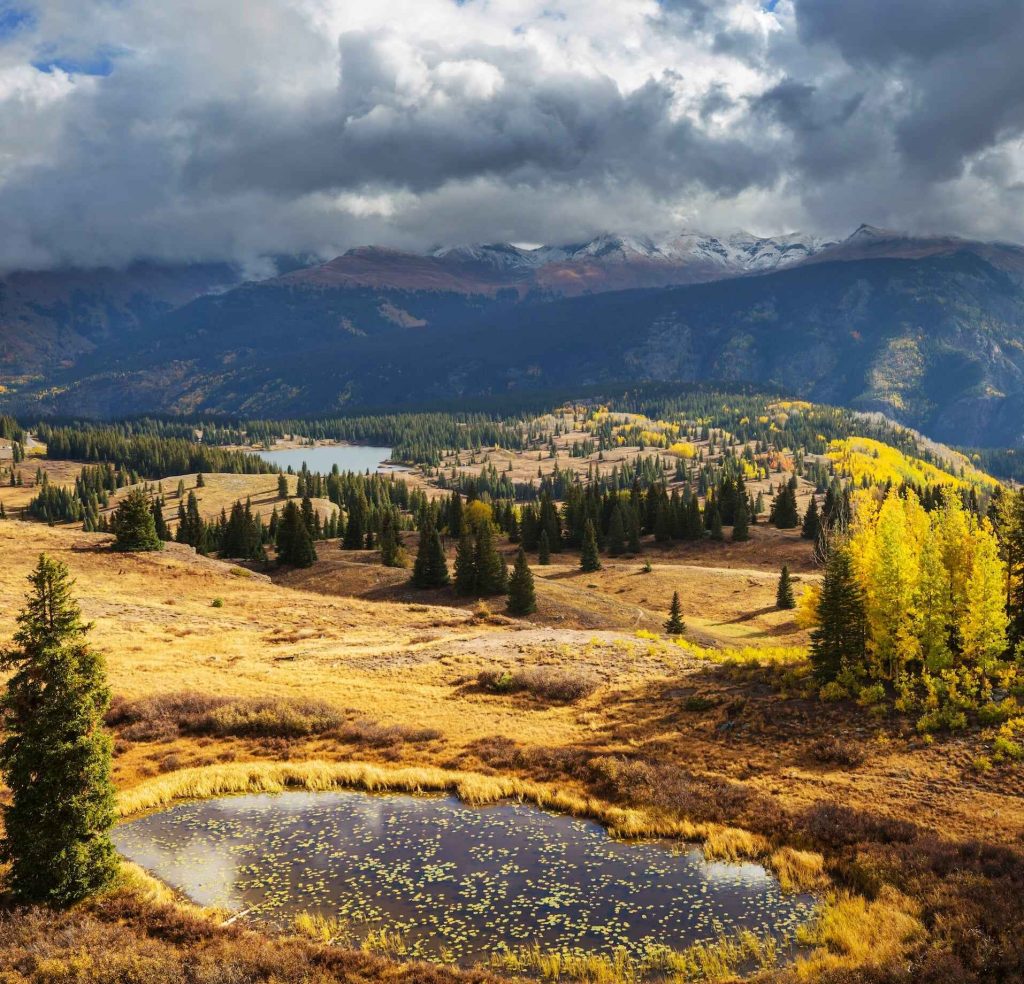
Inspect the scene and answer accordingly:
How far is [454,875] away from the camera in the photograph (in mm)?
29516

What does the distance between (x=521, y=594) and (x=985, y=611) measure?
49656 mm

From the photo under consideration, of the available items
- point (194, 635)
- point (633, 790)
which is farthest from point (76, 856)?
point (194, 635)

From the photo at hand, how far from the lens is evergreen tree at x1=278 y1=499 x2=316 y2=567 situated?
385 feet

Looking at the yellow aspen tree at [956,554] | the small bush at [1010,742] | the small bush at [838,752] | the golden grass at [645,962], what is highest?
the yellow aspen tree at [956,554]

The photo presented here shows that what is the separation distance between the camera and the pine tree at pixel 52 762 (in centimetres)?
2497

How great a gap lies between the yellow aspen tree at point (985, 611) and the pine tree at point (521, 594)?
4800cm

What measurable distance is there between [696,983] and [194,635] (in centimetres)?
5623

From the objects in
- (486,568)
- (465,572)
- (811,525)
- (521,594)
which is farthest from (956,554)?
(811,525)

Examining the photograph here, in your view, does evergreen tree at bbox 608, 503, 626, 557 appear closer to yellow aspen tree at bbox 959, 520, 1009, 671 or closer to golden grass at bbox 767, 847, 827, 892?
yellow aspen tree at bbox 959, 520, 1009, 671

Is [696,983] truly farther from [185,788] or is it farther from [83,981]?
[185,788]

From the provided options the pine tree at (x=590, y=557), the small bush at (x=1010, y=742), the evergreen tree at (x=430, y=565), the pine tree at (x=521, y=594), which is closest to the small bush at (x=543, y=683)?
the small bush at (x=1010, y=742)

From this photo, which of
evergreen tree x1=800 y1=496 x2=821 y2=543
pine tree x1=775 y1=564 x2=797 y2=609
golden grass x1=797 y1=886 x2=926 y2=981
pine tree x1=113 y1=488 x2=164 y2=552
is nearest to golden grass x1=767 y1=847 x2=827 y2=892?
golden grass x1=797 y1=886 x2=926 y2=981

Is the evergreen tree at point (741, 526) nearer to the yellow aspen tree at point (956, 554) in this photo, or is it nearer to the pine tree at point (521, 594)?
the pine tree at point (521, 594)

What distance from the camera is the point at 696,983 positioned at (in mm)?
22703
